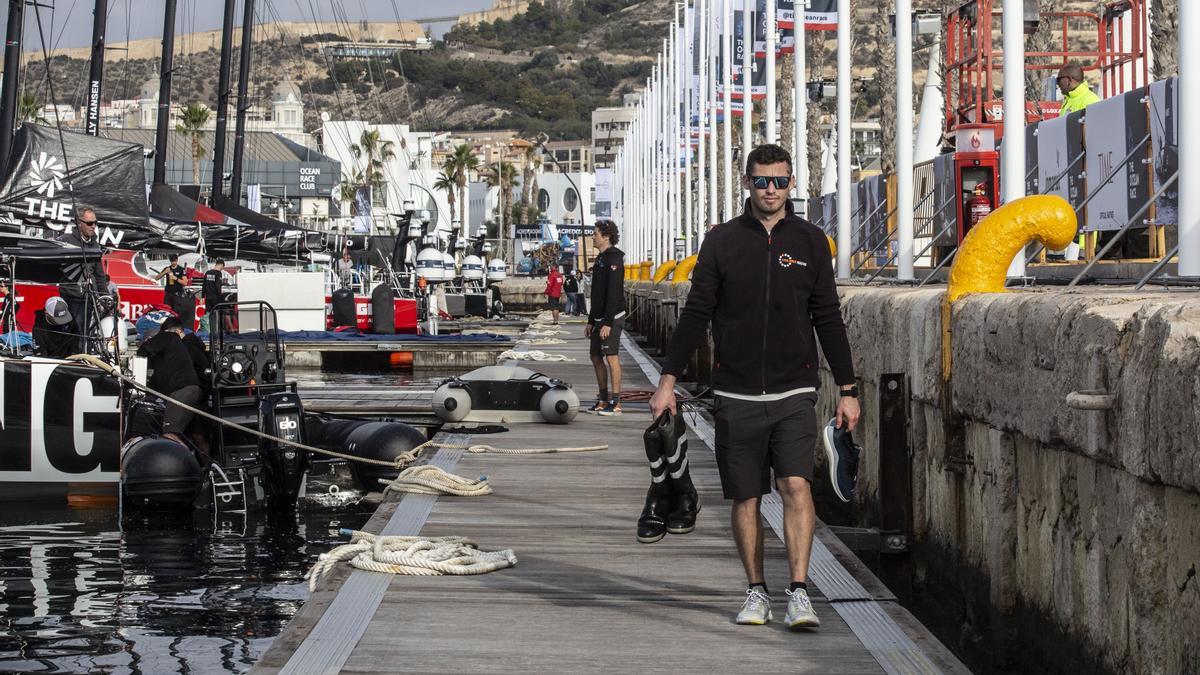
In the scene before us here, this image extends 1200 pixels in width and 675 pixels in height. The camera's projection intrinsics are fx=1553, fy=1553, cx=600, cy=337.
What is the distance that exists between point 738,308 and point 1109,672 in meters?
2.07

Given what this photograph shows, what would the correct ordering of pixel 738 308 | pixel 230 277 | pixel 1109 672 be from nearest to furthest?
pixel 1109 672, pixel 738 308, pixel 230 277

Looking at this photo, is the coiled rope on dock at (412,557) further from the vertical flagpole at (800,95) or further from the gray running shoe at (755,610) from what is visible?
the vertical flagpole at (800,95)

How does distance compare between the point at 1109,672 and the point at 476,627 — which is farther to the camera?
the point at 476,627

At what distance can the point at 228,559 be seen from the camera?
535 inches

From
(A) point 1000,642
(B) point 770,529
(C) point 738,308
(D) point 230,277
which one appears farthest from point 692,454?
(D) point 230,277

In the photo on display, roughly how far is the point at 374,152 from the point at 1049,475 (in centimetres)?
14856

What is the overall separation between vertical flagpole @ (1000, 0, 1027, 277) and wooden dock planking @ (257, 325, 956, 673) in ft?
10.1

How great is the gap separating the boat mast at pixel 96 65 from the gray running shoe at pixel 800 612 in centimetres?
2777

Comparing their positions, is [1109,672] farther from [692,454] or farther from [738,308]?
[692,454]

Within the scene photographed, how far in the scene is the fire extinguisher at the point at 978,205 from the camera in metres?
15.9

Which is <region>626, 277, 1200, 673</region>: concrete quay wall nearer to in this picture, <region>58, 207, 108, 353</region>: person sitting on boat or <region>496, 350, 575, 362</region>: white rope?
<region>58, 207, 108, 353</region>: person sitting on boat

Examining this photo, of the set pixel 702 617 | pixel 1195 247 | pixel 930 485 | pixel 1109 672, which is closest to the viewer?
pixel 1109 672

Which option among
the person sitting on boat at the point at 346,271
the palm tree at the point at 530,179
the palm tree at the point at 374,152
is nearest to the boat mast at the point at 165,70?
the person sitting on boat at the point at 346,271

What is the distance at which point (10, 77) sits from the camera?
2383 centimetres
